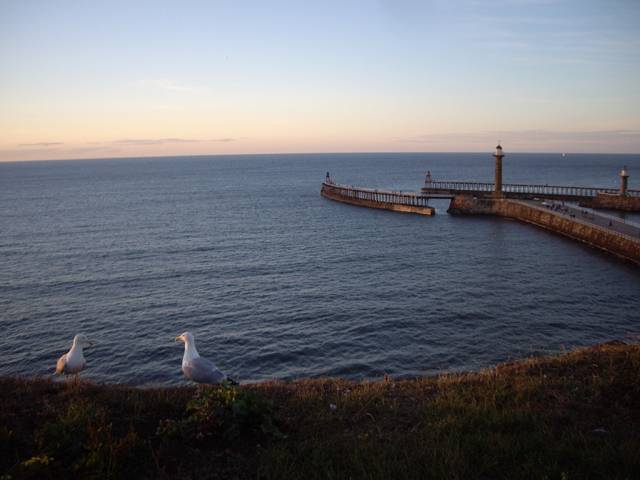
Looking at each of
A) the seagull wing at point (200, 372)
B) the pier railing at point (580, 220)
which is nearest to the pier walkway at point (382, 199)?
the pier railing at point (580, 220)

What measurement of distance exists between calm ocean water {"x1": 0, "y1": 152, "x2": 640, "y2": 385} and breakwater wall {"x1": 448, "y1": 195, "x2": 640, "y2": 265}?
1.07 m

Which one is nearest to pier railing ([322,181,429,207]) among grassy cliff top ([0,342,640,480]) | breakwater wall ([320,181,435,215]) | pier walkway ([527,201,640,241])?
breakwater wall ([320,181,435,215])

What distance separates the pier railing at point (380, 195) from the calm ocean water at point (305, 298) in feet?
56.2

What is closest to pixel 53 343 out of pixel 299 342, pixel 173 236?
pixel 299 342

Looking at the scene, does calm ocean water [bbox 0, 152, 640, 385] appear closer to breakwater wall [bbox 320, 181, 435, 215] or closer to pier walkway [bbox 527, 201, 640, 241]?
pier walkway [bbox 527, 201, 640, 241]

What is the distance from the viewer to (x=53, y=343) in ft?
74.5

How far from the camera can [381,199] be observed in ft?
248

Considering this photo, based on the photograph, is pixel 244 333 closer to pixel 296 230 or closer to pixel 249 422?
pixel 249 422

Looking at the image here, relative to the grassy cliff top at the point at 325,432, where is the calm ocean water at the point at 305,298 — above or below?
below

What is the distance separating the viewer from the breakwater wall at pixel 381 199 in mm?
64375

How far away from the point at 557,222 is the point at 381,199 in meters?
32.5

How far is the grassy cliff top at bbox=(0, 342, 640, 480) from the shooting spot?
6.62 meters

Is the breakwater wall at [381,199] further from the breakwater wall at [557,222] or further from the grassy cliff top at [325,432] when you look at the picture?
the grassy cliff top at [325,432]

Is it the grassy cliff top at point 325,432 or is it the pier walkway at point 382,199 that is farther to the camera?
the pier walkway at point 382,199
